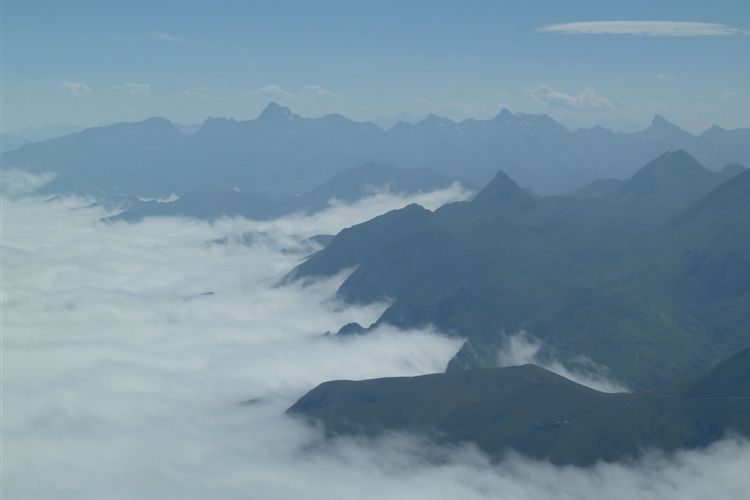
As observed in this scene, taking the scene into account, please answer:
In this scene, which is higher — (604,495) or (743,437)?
(743,437)

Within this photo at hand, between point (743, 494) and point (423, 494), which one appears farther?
point (423, 494)

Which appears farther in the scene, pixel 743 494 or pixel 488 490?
pixel 488 490

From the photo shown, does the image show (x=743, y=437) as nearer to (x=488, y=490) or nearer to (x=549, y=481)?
(x=549, y=481)

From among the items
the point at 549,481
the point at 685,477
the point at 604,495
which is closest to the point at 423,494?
the point at 549,481

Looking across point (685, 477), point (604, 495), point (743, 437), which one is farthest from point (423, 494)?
point (743, 437)

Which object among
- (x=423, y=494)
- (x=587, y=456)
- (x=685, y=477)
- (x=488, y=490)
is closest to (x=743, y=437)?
(x=685, y=477)

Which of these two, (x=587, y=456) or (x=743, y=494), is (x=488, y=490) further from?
(x=743, y=494)

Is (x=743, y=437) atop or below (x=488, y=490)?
atop
